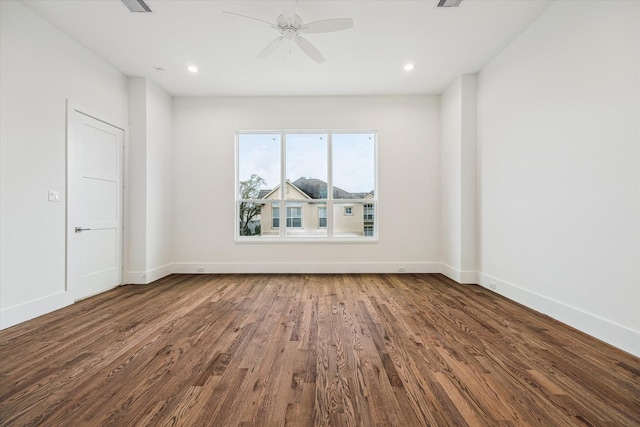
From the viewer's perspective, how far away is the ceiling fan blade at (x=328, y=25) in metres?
2.59

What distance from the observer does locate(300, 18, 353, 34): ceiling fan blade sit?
2.59 metres

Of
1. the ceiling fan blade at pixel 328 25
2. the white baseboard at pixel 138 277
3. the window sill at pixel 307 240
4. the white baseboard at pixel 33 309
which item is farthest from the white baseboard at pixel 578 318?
the white baseboard at pixel 33 309

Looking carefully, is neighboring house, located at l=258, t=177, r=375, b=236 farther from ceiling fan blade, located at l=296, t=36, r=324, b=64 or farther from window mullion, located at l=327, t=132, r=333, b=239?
ceiling fan blade, located at l=296, t=36, r=324, b=64

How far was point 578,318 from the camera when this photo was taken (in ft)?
8.18

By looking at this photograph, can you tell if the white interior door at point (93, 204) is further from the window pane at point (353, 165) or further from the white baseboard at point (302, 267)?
the window pane at point (353, 165)

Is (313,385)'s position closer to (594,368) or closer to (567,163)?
(594,368)

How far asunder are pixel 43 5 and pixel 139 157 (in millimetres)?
1892

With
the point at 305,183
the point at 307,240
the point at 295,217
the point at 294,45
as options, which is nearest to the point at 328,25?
the point at 294,45

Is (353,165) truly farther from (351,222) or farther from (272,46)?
(272,46)

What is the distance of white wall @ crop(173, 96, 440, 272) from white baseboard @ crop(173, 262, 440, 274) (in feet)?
0.06

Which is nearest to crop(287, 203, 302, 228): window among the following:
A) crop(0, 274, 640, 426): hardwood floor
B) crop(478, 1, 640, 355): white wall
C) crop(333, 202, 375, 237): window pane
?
crop(333, 202, 375, 237): window pane

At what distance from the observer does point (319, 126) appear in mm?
4910

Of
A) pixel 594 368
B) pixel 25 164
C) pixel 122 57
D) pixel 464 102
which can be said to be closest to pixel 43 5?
pixel 122 57

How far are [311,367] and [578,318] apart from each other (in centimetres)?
247
